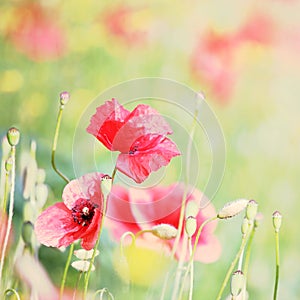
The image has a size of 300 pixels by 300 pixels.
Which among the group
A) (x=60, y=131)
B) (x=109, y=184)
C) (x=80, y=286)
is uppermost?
(x=60, y=131)

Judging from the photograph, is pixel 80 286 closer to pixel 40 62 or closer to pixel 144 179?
pixel 144 179

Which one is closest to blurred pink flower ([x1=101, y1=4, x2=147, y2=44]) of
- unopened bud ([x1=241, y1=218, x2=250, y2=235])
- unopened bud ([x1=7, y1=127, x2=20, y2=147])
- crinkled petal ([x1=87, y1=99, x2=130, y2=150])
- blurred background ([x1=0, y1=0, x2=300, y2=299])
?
blurred background ([x1=0, y1=0, x2=300, y2=299])

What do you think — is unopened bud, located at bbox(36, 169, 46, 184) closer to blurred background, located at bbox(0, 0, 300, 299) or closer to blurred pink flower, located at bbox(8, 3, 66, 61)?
blurred background, located at bbox(0, 0, 300, 299)

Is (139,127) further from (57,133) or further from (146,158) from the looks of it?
(57,133)

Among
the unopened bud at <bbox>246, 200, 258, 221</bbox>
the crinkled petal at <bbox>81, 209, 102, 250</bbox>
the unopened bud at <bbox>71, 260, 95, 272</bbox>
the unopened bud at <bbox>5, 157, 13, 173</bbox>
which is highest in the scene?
the unopened bud at <bbox>5, 157, 13, 173</bbox>

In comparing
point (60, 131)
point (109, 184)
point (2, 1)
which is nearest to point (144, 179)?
point (109, 184)

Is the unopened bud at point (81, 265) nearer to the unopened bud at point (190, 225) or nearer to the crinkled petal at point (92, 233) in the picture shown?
the crinkled petal at point (92, 233)

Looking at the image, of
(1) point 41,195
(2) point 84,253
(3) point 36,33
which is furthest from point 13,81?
(2) point 84,253
